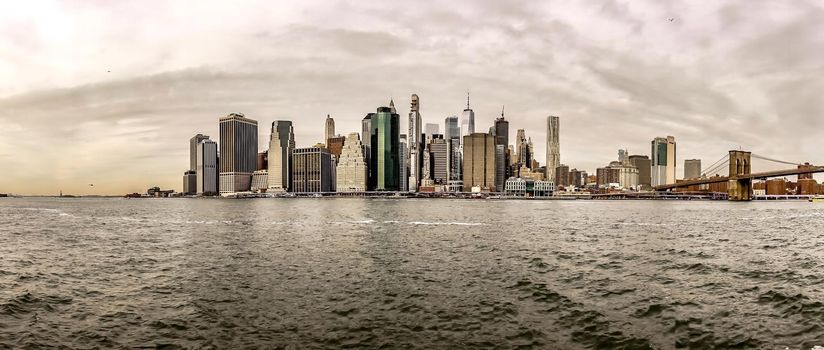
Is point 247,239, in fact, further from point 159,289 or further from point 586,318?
point 586,318

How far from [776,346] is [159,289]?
90.4ft

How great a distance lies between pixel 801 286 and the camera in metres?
25.7

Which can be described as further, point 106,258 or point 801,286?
point 106,258

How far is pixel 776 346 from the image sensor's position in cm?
1628

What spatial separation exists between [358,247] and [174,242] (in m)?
19.8

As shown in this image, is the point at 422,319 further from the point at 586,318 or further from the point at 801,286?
the point at 801,286

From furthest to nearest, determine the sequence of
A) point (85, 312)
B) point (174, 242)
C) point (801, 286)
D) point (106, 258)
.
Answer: point (174, 242)
point (106, 258)
point (801, 286)
point (85, 312)

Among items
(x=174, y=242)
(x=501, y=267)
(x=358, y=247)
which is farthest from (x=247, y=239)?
(x=501, y=267)

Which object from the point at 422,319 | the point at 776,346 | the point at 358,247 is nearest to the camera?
the point at 776,346

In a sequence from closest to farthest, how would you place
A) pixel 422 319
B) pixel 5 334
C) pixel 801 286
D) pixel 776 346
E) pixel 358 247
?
pixel 776 346
pixel 5 334
pixel 422 319
pixel 801 286
pixel 358 247

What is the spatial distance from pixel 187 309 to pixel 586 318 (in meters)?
17.3

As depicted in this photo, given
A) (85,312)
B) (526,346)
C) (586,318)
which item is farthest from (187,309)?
(586,318)

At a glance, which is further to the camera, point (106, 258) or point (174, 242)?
point (174, 242)

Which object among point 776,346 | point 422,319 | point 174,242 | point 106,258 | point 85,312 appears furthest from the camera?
point 174,242
